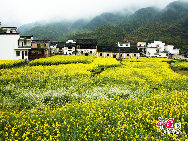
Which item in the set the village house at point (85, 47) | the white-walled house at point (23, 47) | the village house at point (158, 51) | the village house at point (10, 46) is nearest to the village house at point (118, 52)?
the village house at point (85, 47)

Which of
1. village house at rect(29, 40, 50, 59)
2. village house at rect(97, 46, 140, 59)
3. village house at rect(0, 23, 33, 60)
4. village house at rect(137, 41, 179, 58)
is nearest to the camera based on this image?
village house at rect(0, 23, 33, 60)

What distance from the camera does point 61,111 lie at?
881 centimetres

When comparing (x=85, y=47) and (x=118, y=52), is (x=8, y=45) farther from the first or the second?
(x=118, y=52)

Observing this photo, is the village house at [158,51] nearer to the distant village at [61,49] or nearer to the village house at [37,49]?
the distant village at [61,49]

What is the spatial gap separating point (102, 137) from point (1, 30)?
51551mm

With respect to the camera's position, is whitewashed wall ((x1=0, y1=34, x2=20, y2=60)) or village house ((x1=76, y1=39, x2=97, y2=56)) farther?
village house ((x1=76, y1=39, x2=97, y2=56))

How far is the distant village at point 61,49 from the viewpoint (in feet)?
129

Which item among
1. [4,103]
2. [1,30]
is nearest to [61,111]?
[4,103]

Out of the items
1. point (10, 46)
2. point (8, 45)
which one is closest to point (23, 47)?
point (10, 46)

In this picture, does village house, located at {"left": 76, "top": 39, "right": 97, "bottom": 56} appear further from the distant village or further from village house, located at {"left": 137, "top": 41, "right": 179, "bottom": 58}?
village house, located at {"left": 137, "top": 41, "right": 179, "bottom": 58}

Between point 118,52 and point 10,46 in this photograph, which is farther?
point 118,52

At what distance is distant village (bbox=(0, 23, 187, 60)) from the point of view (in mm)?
39197

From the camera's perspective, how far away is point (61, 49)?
3393 inches

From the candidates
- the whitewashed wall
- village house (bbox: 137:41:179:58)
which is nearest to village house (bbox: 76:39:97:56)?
the whitewashed wall
